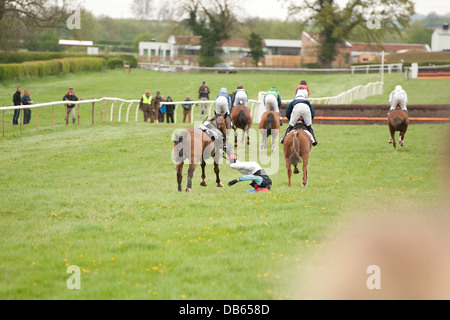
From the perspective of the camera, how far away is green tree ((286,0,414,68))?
66.5 m

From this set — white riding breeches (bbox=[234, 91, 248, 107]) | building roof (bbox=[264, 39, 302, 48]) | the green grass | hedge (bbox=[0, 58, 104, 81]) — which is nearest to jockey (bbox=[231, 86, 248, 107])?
white riding breeches (bbox=[234, 91, 248, 107])

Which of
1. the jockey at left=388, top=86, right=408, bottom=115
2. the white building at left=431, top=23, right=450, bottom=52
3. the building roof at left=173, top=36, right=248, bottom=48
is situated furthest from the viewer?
the white building at left=431, top=23, right=450, bottom=52

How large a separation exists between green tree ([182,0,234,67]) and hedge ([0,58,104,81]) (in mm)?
13496

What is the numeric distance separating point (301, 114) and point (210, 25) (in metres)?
64.6

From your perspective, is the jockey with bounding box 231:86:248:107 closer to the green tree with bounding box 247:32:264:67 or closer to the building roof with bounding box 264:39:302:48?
the green tree with bounding box 247:32:264:67

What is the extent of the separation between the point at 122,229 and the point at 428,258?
421 cm

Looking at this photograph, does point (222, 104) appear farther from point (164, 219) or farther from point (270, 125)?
point (164, 219)

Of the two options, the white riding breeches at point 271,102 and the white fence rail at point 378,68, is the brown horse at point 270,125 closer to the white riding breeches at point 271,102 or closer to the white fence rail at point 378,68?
the white riding breeches at point 271,102

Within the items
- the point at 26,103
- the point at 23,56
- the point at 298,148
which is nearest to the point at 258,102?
the point at 26,103

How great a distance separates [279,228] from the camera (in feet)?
28.9

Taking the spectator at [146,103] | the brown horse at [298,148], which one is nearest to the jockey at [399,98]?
the brown horse at [298,148]

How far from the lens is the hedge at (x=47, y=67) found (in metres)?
41.2

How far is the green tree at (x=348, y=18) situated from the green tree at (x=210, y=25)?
34.5 feet

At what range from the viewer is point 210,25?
7631cm
